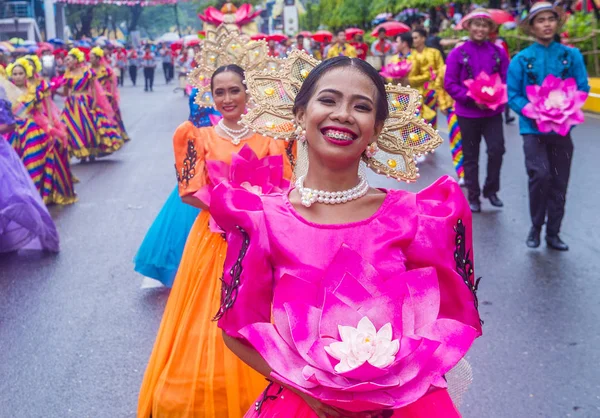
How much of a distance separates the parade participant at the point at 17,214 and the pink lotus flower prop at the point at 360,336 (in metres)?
6.40

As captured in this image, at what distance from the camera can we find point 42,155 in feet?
37.0

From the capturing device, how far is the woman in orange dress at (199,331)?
400 centimetres

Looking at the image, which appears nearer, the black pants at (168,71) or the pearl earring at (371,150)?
the pearl earring at (371,150)

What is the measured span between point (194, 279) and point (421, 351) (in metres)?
2.25

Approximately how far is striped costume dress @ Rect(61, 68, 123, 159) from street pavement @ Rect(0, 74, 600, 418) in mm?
4531

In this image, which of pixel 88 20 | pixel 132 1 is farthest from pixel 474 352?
pixel 88 20

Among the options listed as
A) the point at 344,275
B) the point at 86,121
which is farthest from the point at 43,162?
the point at 344,275

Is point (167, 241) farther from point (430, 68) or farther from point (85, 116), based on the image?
point (85, 116)

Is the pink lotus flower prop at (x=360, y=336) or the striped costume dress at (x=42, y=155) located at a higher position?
the pink lotus flower prop at (x=360, y=336)

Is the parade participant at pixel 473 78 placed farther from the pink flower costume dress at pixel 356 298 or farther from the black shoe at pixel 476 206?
the pink flower costume dress at pixel 356 298

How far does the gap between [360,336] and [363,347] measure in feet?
0.14

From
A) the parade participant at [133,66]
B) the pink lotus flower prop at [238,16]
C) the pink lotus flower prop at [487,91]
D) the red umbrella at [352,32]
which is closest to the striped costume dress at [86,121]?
the pink lotus flower prop at [238,16]

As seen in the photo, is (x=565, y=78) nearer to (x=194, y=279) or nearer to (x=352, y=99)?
(x=194, y=279)

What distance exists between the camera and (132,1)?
54.2m
